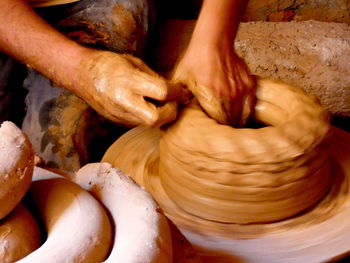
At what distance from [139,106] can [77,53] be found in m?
0.32

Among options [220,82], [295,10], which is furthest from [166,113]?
[295,10]

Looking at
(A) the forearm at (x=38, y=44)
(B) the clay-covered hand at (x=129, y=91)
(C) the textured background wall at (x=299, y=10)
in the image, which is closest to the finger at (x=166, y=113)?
(B) the clay-covered hand at (x=129, y=91)

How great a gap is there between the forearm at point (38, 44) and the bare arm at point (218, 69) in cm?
30

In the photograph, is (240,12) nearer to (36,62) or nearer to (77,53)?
(77,53)

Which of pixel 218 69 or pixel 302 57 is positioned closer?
pixel 218 69

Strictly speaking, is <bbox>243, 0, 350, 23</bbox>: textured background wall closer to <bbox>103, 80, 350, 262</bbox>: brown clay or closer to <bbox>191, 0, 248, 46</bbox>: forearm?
<bbox>191, 0, 248, 46</bbox>: forearm

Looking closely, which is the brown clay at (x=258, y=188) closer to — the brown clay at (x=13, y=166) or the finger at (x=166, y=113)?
the finger at (x=166, y=113)

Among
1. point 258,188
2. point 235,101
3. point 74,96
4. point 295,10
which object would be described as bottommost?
point 74,96

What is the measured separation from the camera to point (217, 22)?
5.07 ft

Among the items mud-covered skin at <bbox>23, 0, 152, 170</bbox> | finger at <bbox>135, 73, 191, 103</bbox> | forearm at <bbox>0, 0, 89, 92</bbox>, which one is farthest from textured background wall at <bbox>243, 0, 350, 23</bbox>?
finger at <bbox>135, 73, 191, 103</bbox>

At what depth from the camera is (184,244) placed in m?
0.97

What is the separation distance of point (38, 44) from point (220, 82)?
1.81ft

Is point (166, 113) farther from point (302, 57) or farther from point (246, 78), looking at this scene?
point (302, 57)

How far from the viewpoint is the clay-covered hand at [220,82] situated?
4.68 feet
